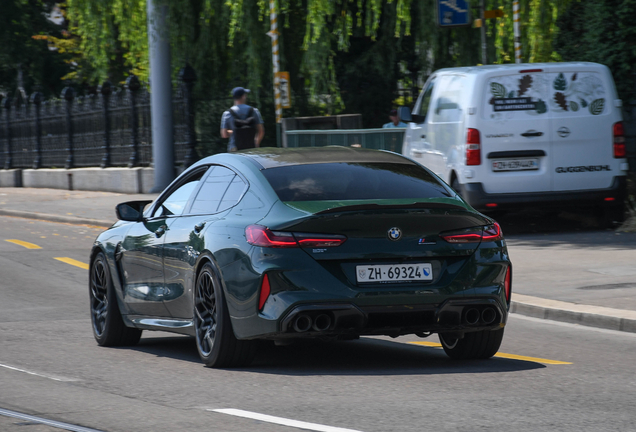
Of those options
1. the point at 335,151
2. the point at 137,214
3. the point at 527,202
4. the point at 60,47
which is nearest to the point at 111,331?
the point at 137,214

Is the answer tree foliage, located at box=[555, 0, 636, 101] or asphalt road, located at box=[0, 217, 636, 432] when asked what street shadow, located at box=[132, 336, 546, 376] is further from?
tree foliage, located at box=[555, 0, 636, 101]

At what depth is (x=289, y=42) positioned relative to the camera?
2505 cm

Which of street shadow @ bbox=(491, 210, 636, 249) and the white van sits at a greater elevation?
the white van

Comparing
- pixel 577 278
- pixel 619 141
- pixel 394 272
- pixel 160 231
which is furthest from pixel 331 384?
pixel 619 141

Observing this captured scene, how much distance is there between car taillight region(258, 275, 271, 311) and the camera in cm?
671

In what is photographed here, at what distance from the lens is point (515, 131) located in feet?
48.1

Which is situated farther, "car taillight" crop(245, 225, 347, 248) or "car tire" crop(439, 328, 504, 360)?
"car tire" crop(439, 328, 504, 360)

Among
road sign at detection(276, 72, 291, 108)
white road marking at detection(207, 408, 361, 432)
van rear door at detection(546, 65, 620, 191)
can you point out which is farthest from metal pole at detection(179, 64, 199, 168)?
white road marking at detection(207, 408, 361, 432)

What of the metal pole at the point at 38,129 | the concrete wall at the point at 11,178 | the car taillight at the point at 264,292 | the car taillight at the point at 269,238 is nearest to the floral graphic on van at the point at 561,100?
the car taillight at the point at 269,238

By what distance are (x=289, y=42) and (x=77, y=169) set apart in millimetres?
8649

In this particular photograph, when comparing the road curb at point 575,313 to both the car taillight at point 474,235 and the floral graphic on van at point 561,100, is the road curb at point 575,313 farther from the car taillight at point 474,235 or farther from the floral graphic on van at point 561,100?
the floral graphic on van at point 561,100

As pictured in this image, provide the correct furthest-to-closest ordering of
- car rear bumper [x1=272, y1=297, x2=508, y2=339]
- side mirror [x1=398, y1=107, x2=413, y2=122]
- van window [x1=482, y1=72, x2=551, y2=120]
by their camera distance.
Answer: side mirror [x1=398, y1=107, x2=413, y2=122] → van window [x1=482, y1=72, x2=551, y2=120] → car rear bumper [x1=272, y1=297, x2=508, y2=339]

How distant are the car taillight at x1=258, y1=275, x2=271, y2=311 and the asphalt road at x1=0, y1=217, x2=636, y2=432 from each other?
1.47 feet

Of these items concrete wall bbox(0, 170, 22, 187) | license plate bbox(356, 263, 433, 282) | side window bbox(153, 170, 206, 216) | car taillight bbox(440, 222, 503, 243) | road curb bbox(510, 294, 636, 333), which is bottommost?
concrete wall bbox(0, 170, 22, 187)
